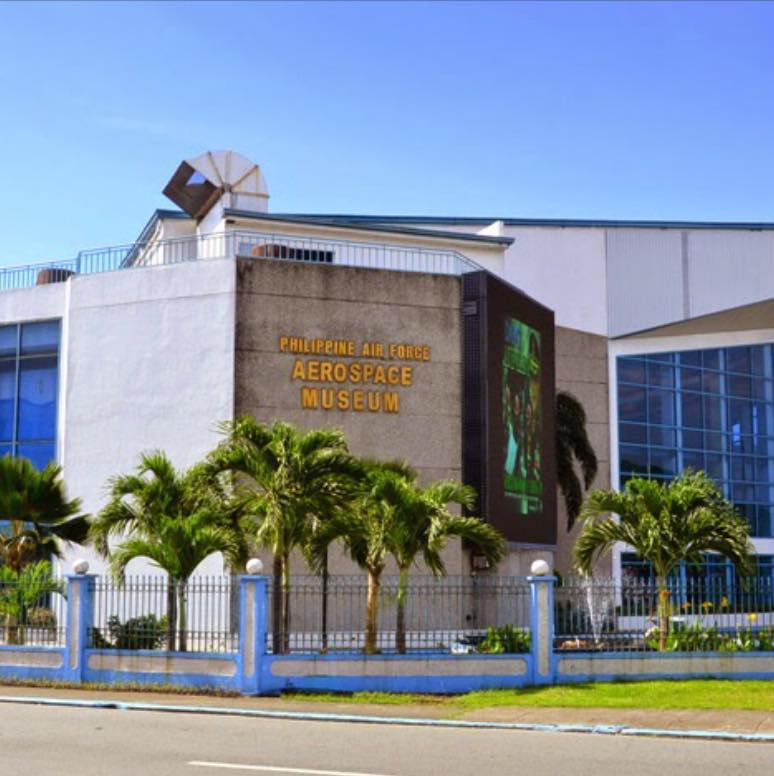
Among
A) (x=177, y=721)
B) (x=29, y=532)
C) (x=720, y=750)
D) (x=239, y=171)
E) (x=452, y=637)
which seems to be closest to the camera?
(x=720, y=750)

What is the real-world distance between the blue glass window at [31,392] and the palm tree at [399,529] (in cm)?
1421

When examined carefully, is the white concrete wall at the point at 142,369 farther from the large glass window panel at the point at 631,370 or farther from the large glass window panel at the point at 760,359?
the large glass window panel at the point at 760,359

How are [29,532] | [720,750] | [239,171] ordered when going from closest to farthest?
[720,750], [29,532], [239,171]

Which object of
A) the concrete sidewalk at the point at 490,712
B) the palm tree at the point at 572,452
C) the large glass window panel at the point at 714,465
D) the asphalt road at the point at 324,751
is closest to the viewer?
the asphalt road at the point at 324,751

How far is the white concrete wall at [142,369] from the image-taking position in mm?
30844

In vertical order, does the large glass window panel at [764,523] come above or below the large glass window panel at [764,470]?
below

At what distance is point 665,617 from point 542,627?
2.86 meters

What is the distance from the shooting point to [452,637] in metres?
22.3

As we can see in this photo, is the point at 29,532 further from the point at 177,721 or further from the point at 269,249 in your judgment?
the point at 269,249

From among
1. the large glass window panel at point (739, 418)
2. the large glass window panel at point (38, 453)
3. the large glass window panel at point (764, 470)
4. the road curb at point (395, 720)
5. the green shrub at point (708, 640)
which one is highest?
the large glass window panel at point (739, 418)

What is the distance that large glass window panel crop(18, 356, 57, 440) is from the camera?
1325 inches

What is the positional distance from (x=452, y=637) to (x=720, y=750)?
7.97m

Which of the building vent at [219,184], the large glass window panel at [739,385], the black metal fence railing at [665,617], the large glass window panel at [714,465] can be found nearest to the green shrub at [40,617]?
the black metal fence railing at [665,617]

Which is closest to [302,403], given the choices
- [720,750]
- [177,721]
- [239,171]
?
[239,171]
